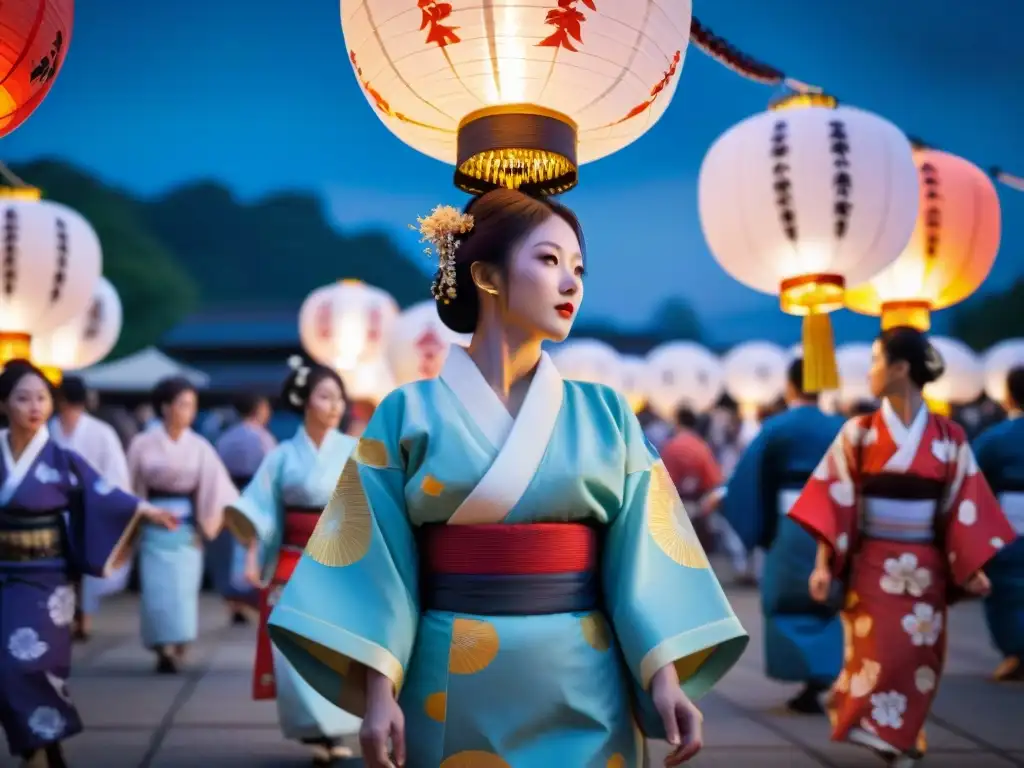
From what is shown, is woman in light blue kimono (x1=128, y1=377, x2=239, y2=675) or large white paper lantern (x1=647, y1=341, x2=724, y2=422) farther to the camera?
large white paper lantern (x1=647, y1=341, x2=724, y2=422)

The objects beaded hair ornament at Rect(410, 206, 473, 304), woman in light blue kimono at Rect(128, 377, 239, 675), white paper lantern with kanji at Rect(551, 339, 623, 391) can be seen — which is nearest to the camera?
beaded hair ornament at Rect(410, 206, 473, 304)

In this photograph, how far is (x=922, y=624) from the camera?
4.34 m

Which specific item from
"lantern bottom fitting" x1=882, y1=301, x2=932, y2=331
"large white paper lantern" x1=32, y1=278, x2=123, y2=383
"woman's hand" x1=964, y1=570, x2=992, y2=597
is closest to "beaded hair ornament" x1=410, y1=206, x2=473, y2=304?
"woman's hand" x1=964, y1=570, x2=992, y2=597

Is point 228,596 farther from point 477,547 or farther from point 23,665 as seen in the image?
point 477,547

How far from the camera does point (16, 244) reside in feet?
20.1

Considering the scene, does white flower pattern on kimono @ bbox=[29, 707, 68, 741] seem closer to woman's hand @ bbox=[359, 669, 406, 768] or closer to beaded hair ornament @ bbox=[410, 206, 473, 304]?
woman's hand @ bbox=[359, 669, 406, 768]

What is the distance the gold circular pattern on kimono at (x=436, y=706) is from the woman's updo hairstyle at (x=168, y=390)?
5.96 meters

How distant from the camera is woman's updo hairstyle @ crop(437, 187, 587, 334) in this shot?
2406mm

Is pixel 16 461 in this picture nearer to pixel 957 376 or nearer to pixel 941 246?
pixel 941 246

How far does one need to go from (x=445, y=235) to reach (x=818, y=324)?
2431mm

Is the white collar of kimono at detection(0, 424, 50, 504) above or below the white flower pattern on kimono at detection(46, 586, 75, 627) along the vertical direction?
above

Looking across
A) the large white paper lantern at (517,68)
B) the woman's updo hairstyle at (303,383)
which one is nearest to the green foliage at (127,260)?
the woman's updo hairstyle at (303,383)

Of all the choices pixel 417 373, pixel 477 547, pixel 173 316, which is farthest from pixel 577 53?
pixel 173 316

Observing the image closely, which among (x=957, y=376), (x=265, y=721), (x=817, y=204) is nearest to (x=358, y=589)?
(x=817, y=204)
